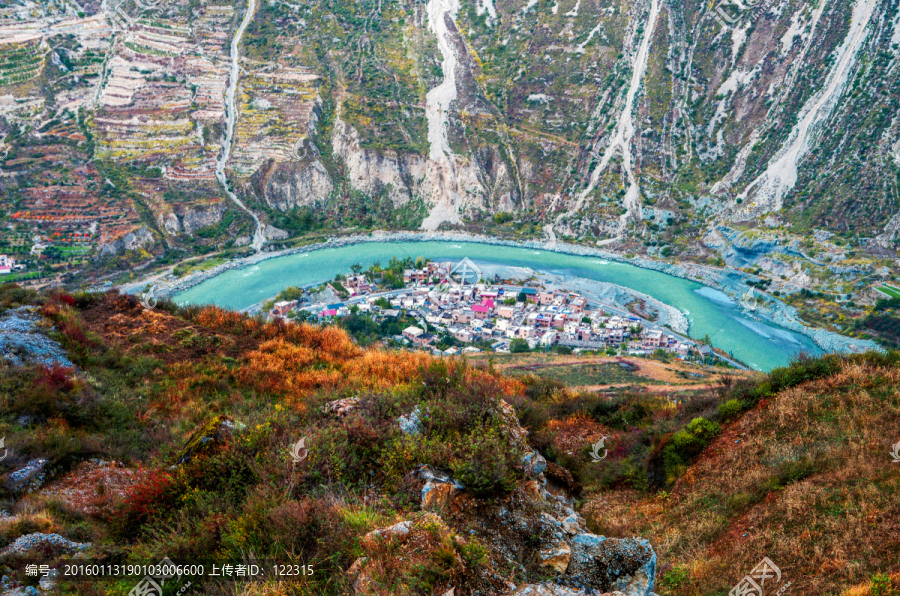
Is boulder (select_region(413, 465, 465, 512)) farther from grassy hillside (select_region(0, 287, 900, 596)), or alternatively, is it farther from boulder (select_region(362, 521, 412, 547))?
boulder (select_region(362, 521, 412, 547))

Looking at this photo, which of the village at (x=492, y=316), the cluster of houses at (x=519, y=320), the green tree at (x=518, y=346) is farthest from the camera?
the cluster of houses at (x=519, y=320)

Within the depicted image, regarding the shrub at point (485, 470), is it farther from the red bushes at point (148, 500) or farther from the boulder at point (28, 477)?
the boulder at point (28, 477)

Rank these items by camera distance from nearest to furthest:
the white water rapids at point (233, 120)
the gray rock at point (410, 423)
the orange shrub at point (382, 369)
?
the gray rock at point (410, 423)
the orange shrub at point (382, 369)
the white water rapids at point (233, 120)

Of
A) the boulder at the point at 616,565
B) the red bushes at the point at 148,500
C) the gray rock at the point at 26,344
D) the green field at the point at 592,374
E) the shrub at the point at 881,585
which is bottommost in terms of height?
the green field at the point at 592,374

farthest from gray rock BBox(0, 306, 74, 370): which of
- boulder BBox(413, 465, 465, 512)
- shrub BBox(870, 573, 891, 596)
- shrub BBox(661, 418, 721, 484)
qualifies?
shrub BBox(870, 573, 891, 596)

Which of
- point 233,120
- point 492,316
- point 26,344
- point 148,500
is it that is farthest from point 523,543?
point 233,120

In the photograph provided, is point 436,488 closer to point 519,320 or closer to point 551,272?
point 519,320

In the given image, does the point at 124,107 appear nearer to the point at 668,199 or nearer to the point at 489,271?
the point at 489,271

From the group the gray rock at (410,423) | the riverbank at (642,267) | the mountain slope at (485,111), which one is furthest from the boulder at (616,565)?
the mountain slope at (485,111)
